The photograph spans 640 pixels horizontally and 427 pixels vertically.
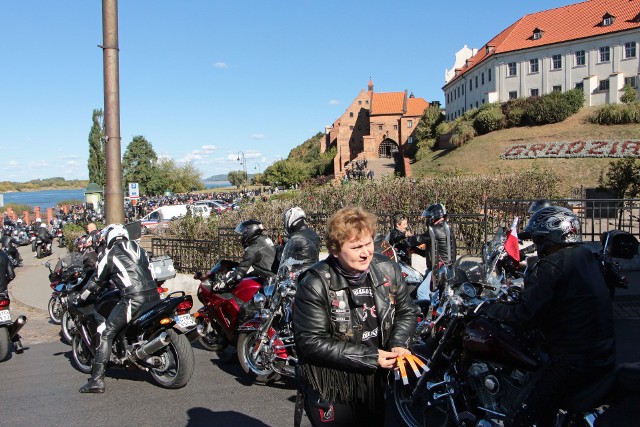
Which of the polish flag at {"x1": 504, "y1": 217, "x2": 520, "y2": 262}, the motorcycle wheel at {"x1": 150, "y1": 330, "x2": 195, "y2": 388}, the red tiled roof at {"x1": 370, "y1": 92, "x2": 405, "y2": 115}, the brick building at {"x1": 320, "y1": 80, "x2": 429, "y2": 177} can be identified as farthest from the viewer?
the red tiled roof at {"x1": 370, "y1": 92, "x2": 405, "y2": 115}

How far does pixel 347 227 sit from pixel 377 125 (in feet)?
285

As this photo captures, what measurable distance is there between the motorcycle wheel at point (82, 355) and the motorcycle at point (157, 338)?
0.35 metres

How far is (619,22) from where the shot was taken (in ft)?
192

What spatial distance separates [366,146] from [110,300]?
8088 centimetres

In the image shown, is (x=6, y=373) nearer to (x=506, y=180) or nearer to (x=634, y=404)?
(x=634, y=404)

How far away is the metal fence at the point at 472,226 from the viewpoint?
1099 cm

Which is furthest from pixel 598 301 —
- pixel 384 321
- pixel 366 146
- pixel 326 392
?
pixel 366 146

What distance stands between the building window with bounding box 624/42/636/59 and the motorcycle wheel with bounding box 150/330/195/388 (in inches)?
2459

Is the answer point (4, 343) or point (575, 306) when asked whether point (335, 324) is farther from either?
point (4, 343)

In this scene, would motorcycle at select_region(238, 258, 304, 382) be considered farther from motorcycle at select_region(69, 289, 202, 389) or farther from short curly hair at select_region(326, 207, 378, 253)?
short curly hair at select_region(326, 207, 378, 253)

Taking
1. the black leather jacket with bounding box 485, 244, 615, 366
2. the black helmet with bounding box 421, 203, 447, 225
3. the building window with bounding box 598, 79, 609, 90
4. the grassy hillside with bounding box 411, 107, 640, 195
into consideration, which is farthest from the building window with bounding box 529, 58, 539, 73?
the black leather jacket with bounding box 485, 244, 615, 366

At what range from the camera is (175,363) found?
5930 mm

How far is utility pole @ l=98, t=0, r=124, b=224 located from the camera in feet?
28.4

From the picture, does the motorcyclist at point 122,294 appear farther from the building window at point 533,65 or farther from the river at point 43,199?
the building window at point 533,65
